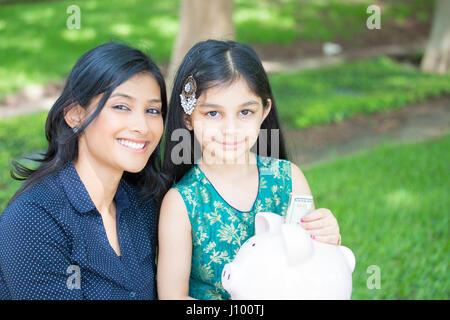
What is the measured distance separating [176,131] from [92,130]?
440 mm

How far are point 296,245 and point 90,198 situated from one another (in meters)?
1.04

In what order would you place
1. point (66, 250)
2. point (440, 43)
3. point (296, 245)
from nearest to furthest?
point (296, 245) < point (66, 250) < point (440, 43)

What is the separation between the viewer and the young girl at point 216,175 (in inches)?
94.0

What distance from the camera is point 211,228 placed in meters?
2.52

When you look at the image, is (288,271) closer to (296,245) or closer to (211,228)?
(296,245)

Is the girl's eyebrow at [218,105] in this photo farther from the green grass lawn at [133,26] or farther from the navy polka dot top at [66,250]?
the green grass lawn at [133,26]

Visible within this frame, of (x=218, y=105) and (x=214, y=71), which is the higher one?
(x=214, y=71)

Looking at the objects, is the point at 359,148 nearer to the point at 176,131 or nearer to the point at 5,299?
the point at 176,131

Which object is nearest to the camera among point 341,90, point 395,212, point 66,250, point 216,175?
point 66,250

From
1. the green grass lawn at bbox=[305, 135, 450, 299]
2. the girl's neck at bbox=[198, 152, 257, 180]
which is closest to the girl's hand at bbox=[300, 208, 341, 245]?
the girl's neck at bbox=[198, 152, 257, 180]

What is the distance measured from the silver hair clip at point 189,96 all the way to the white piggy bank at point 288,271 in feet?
2.48

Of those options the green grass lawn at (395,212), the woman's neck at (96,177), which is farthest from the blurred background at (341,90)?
the woman's neck at (96,177)

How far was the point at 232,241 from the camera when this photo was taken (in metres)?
2.52

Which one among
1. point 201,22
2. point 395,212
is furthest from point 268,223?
point 201,22
